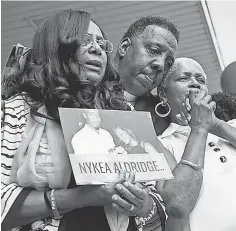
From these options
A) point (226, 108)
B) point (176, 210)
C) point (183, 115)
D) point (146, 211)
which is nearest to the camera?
point (146, 211)

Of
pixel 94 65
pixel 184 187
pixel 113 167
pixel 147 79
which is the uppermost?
pixel 94 65

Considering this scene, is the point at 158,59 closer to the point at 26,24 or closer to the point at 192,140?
the point at 192,140

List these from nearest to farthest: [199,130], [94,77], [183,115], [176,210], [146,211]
Result: [146,211] → [94,77] → [176,210] → [199,130] → [183,115]

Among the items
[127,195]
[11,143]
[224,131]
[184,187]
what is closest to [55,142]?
[11,143]

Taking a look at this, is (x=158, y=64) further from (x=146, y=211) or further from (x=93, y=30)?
(x=146, y=211)

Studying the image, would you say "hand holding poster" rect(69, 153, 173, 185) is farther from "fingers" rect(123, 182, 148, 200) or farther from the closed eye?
the closed eye

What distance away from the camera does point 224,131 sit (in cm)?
166

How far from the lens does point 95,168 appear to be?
1.05 meters

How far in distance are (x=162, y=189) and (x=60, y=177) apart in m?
0.46

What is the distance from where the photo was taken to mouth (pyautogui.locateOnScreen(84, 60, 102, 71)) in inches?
50.4

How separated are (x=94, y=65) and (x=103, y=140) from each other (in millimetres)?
269

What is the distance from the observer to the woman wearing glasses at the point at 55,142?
43.0 inches

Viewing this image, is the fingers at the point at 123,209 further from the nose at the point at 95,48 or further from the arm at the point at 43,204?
the nose at the point at 95,48

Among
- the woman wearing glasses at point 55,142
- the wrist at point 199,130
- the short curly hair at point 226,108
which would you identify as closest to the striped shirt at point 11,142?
the woman wearing glasses at point 55,142
